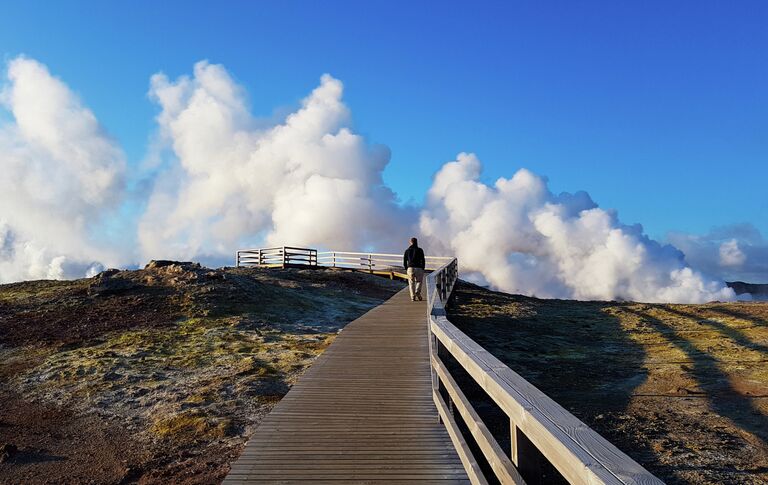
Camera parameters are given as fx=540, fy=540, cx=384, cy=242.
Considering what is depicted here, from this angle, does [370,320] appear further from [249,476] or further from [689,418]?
[249,476]

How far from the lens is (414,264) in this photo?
1830 centimetres

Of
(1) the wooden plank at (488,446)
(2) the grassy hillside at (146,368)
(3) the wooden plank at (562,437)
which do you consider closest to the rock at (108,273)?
(2) the grassy hillside at (146,368)

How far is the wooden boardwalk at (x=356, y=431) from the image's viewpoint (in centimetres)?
495

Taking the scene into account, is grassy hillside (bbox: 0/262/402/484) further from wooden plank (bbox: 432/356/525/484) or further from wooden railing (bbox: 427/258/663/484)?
wooden railing (bbox: 427/258/663/484)

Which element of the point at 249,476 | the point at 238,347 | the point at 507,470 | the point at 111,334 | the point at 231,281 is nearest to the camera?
the point at 507,470

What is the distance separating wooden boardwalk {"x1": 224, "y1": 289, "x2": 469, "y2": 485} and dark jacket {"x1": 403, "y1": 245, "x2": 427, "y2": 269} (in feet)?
25.4

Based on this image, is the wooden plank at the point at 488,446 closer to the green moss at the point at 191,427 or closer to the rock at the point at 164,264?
the green moss at the point at 191,427

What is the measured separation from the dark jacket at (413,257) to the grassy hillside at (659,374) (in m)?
2.63

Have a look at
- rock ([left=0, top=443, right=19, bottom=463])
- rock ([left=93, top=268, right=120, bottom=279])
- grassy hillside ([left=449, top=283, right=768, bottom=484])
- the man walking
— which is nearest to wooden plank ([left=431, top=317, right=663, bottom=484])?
grassy hillside ([left=449, top=283, right=768, bottom=484])

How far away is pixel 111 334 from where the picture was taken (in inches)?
560

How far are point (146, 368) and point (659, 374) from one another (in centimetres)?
1070

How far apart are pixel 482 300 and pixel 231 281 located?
1262 cm

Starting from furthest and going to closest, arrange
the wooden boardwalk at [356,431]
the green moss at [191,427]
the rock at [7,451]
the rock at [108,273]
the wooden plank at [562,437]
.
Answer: the rock at [108,273] → the green moss at [191,427] → the rock at [7,451] → the wooden boardwalk at [356,431] → the wooden plank at [562,437]

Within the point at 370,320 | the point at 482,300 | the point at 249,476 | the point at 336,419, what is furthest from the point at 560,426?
the point at 482,300
